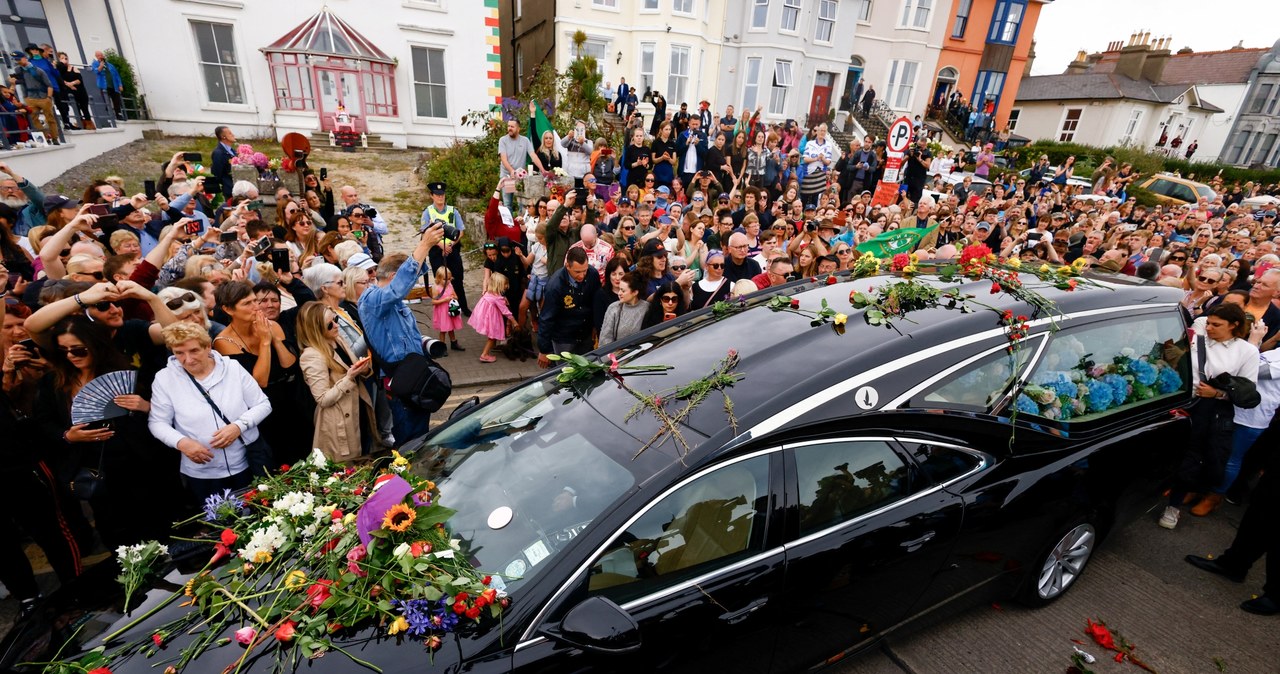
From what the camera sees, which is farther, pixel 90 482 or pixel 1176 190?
pixel 1176 190

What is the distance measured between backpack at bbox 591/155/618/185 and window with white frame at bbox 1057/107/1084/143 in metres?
36.6

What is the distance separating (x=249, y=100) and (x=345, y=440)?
58.6ft

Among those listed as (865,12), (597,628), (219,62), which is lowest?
(597,628)

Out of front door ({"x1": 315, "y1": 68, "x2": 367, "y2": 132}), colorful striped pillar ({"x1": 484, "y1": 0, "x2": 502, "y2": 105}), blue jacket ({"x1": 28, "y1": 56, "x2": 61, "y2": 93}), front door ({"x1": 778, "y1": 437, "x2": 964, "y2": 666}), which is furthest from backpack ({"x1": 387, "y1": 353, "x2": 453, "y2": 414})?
front door ({"x1": 315, "y1": 68, "x2": 367, "y2": 132})

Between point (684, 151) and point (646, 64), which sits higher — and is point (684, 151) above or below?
below

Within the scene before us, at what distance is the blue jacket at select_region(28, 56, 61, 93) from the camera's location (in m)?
11.9

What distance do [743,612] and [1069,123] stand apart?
44448 mm

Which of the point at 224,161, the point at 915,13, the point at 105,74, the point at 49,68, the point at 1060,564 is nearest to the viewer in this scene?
the point at 1060,564

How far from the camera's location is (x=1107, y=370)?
11.6 ft

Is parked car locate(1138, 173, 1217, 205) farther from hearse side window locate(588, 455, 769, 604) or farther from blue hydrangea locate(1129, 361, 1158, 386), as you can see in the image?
hearse side window locate(588, 455, 769, 604)

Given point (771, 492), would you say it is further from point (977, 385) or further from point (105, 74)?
point (105, 74)

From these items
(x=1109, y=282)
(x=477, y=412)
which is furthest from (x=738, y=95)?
(x=477, y=412)

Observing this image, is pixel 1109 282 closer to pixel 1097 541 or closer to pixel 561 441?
pixel 1097 541

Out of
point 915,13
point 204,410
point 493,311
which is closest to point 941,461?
point 204,410
